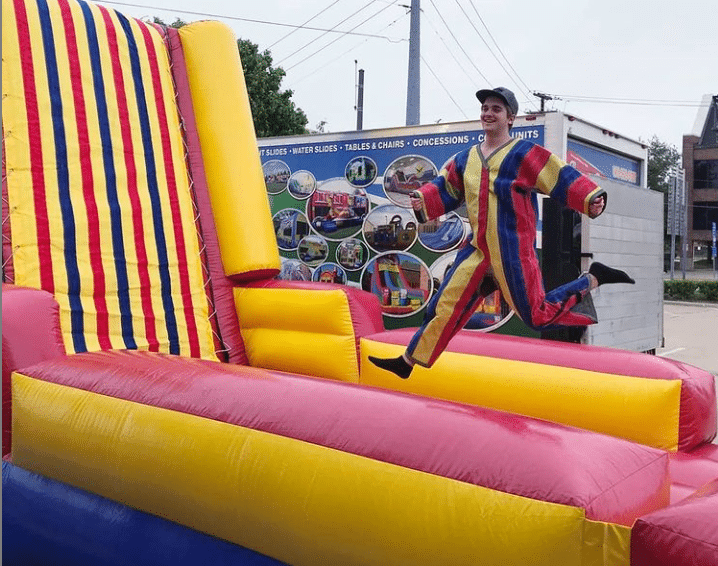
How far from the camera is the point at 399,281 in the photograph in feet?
18.1

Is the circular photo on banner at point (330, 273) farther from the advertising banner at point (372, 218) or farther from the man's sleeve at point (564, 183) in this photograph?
the man's sleeve at point (564, 183)

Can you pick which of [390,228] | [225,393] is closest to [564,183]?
Answer: [225,393]

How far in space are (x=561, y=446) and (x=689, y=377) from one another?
1.14 meters

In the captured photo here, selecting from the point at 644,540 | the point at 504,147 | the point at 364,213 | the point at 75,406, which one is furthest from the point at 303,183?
the point at 644,540

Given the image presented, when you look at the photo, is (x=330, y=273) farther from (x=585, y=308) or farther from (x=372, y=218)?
(x=585, y=308)

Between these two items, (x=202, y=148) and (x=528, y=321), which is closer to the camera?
(x=528, y=321)

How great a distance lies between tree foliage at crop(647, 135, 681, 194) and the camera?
4659 centimetres

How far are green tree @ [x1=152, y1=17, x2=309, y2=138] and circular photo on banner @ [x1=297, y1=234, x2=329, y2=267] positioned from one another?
1424 cm

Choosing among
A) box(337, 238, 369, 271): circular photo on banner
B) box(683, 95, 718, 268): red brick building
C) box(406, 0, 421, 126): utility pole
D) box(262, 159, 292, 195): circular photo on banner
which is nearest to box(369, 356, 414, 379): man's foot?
box(337, 238, 369, 271): circular photo on banner

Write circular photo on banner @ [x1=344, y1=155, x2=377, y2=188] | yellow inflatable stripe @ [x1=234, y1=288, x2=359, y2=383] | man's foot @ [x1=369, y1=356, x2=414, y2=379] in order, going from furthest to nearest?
1. circular photo on banner @ [x1=344, y1=155, x2=377, y2=188]
2. yellow inflatable stripe @ [x1=234, y1=288, x2=359, y2=383]
3. man's foot @ [x1=369, y1=356, x2=414, y2=379]

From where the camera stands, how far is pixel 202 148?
342 cm

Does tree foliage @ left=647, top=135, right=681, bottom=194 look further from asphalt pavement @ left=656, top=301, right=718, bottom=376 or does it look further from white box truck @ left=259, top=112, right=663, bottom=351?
white box truck @ left=259, top=112, right=663, bottom=351

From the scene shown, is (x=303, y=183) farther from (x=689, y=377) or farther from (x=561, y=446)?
(x=561, y=446)

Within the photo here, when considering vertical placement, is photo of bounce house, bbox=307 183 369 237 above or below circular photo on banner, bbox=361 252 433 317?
above
